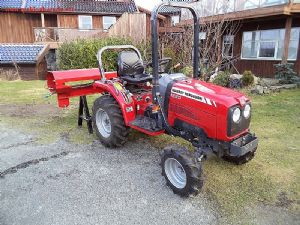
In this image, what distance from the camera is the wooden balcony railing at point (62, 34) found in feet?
50.8

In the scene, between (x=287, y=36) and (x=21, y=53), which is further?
(x=21, y=53)

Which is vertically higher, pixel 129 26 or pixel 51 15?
pixel 51 15

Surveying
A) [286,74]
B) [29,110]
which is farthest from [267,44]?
[29,110]

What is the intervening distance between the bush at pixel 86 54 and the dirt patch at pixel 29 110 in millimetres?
5484

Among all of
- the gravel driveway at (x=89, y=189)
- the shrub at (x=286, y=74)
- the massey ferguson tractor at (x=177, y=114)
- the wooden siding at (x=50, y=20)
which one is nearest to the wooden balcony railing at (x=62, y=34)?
the wooden siding at (x=50, y=20)

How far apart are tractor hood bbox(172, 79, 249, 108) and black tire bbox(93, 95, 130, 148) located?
1107 mm

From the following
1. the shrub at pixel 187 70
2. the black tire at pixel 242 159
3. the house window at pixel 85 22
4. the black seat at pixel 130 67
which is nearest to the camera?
the black tire at pixel 242 159

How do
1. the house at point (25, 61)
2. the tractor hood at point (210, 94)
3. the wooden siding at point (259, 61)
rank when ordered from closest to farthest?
the tractor hood at point (210, 94)
the wooden siding at point (259, 61)
the house at point (25, 61)

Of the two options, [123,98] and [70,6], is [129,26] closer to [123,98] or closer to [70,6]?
[70,6]

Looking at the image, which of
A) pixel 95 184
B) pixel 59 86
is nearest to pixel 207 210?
pixel 95 184

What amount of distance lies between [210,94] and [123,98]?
1.46 metres

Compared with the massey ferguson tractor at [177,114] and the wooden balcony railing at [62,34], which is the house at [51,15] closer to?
the wooden balcony railing at [62,34]

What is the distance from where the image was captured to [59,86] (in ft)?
14.7

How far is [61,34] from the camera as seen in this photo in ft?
52.3
